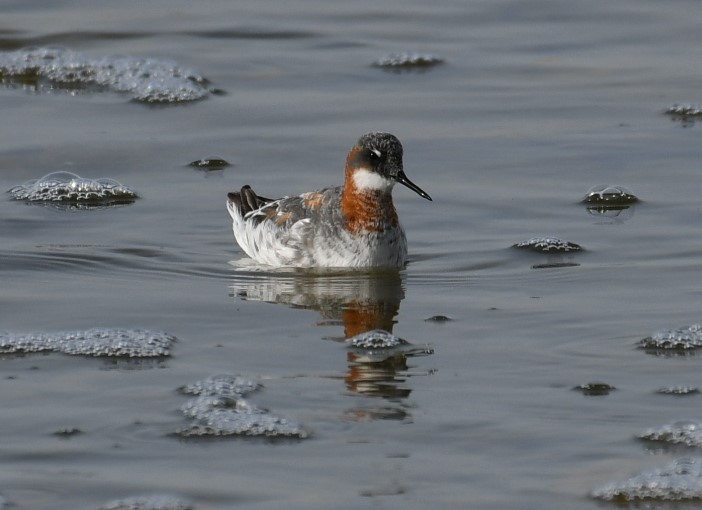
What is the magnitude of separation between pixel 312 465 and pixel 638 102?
8410 millimetres

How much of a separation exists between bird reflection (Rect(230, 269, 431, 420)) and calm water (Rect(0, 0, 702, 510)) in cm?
3

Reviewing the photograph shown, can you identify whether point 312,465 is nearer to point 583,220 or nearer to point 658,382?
point 658,382

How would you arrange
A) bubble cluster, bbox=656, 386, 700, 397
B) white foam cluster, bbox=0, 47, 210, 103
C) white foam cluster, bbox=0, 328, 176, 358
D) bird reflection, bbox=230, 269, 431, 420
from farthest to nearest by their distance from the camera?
white foam cluster, bbox=0, 47, 210, 103 < white foam cluster, bbox=0, 328, 176, 358 < bird reflection, bbox=230, 269, 431, 420 < bubble cluster, bbox=656, 386, 700, 397

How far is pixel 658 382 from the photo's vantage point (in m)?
7.93

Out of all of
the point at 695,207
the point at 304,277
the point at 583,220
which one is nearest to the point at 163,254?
the point at 304,277

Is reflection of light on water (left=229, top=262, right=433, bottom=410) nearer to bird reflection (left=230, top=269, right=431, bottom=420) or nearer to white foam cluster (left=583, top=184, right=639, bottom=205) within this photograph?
bird reflection (left=230, top=269, right=431, bottom=420)

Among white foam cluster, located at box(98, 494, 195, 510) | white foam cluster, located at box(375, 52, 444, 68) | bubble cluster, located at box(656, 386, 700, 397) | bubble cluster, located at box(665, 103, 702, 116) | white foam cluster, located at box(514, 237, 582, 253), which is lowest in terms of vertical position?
white foam cluster, located at box(98, 494, 195, 510)

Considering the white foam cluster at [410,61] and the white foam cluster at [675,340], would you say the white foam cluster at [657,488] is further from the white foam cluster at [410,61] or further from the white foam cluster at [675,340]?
the white foam cluster at [410,61]

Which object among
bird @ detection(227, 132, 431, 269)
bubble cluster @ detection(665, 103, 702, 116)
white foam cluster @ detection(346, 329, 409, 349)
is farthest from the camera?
bubble cluster @ detection(665, 103, 702, 116)

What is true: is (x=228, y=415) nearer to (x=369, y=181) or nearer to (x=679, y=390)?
(x=679, y=390)

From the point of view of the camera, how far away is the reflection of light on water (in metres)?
8.12

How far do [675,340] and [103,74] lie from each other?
8747mm

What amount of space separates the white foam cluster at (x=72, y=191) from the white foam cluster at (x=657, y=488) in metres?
6.30

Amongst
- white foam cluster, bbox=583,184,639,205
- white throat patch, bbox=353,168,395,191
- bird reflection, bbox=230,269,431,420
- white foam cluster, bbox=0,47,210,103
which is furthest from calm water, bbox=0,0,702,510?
white throat patch, bbox=353,168,395,191
